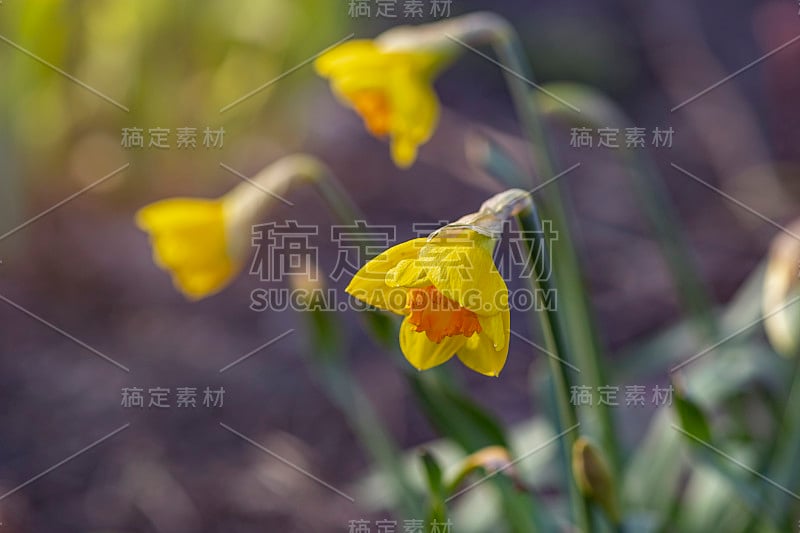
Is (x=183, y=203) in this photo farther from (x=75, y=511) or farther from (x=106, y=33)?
(x=106, y=33)

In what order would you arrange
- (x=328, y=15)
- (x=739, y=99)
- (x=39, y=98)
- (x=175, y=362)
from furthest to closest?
(x=739, y=99), (x=328, y=15), (x=39, y=98), (x=175, y=362)

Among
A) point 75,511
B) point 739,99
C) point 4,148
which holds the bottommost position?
point 75,511

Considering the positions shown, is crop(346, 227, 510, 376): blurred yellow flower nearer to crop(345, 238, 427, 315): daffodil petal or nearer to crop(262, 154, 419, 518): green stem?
crop(345, 238, 427, 315): daffodil petal

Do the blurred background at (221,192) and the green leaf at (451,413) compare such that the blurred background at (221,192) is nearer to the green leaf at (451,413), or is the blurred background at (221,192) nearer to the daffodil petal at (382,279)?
the green leaf at (451,413)

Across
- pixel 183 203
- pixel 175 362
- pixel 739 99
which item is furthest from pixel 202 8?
pixel 739 99

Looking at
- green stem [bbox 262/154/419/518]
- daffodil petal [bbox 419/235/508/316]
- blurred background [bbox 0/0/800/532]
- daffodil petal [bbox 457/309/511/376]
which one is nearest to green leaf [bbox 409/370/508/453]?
green stem [bbox 262/154/419/518]

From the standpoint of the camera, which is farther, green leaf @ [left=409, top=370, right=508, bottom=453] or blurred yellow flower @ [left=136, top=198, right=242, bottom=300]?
blurred yellow flower @ [left=136, top=198, right=242, bottom=300]
